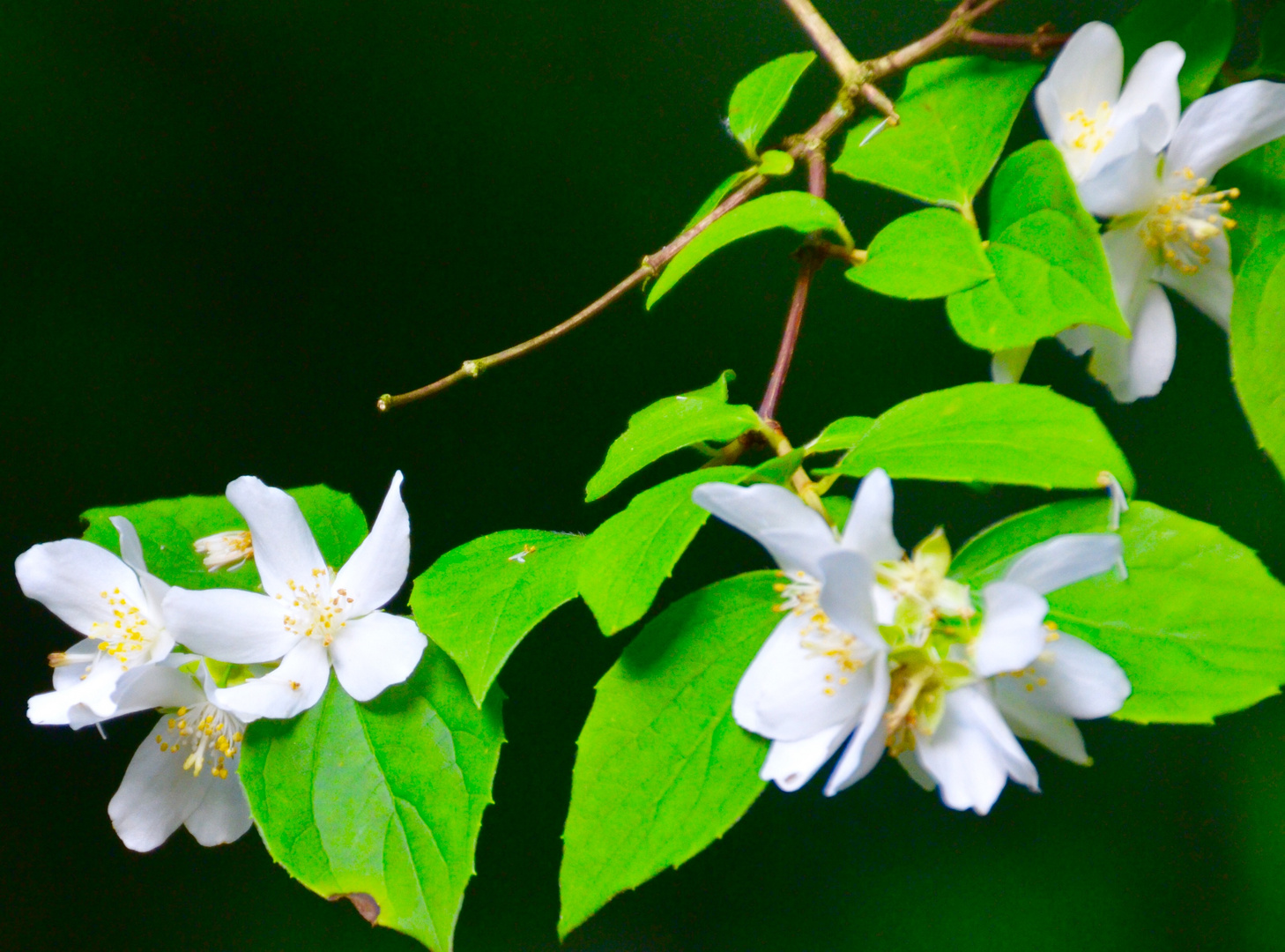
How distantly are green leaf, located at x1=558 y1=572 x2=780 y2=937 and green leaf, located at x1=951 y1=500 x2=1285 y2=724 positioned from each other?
112mm

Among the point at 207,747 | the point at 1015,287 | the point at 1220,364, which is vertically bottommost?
the point at 1220,364

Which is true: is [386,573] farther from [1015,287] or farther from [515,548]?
[1015,287]

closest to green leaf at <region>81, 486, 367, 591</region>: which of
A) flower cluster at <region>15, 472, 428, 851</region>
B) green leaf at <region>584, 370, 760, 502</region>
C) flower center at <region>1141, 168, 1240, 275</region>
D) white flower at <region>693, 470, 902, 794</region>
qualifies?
flower cluster at <region>15, 472, 428, 851</region>

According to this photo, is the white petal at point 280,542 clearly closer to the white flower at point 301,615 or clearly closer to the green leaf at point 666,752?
the white flower at point 301,615

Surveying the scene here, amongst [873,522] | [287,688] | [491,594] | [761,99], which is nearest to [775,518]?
[873,522]

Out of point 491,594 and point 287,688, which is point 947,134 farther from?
point 287,688

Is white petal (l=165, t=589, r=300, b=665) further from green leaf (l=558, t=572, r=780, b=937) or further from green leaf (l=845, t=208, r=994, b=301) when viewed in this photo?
green leaf (l=845, t=208, r=994, b=301)

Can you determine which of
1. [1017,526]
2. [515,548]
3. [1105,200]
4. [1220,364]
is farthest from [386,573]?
[1220,364]

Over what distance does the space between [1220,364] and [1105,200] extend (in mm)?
964

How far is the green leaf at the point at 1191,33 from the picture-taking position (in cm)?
53

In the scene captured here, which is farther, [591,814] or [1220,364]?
[1220,364]

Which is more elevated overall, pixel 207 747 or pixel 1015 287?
pixel 1015 287

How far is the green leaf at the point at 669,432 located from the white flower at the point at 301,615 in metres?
0.10

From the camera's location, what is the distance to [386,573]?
517mm
